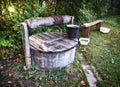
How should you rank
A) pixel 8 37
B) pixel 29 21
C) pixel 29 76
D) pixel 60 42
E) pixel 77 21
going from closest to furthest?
1. pixel 29 21
2. pixel 29 76
3. pixel 60 42
4. pixel 8 37
5. pixel 77 21

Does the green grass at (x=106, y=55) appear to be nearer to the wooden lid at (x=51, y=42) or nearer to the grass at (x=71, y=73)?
the grass at (x=71, y=73)

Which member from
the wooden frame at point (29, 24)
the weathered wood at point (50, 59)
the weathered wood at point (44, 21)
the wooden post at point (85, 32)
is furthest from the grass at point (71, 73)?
the weathered wood at point (44, 21)

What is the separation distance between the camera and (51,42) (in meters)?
4.26

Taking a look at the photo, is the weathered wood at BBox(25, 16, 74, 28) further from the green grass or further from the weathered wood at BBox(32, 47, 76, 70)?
the green grass

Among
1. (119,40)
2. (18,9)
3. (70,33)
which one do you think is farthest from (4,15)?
(119,40)

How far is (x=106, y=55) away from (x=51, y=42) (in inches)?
84.2

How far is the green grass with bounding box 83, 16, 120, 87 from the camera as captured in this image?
4273 millimetres

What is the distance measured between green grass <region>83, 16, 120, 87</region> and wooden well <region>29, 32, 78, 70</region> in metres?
0.99

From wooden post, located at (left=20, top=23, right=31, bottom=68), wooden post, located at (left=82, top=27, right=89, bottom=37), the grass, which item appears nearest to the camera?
wooden post, located at (left=20, top=23, right=31, bottom=68)

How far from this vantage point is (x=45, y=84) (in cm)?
389

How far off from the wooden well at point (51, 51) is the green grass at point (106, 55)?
99 cm

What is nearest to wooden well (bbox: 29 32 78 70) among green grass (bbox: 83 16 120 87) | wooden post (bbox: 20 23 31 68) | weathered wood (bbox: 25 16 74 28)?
wooden post (bbox: 20 23 31 68)

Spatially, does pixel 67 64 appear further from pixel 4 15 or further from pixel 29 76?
pixel 4 15

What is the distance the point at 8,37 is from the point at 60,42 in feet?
5.77
